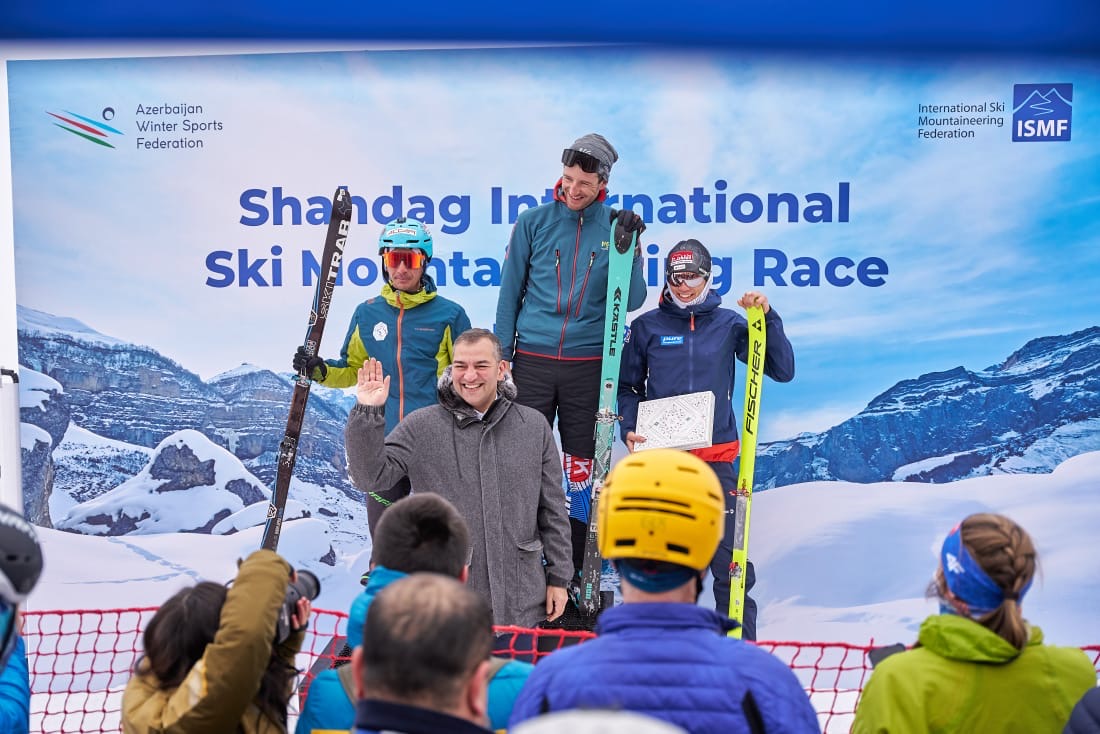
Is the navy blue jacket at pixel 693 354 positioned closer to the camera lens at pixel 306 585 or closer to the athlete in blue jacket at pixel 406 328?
the athlete in blue jacket at pixel 406 328

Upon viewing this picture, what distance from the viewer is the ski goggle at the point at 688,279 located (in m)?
4.73

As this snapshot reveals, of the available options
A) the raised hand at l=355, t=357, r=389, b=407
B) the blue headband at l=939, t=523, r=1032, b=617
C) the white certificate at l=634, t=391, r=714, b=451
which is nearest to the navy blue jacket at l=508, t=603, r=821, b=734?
the blue headband at l=939, t=523, r=1032, b=617

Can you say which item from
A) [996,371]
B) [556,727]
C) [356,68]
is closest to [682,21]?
[356,68]

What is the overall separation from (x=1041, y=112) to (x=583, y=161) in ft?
7.85

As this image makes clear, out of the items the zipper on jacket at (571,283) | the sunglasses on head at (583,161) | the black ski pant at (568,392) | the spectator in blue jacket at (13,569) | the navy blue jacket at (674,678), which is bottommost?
the navy blue jacket at (674,678)

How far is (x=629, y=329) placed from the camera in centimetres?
495

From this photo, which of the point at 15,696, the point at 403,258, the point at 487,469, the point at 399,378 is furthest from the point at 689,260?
the point at 15,696

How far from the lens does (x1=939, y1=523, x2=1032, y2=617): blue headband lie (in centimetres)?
203

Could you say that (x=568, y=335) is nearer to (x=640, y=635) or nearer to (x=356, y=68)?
(x=356, y=68)

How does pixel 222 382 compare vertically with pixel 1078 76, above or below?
below

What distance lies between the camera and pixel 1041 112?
5.31 m

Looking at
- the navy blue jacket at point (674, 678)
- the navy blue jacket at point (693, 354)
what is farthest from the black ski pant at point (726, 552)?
the navy blue jacket at point (674, 678)

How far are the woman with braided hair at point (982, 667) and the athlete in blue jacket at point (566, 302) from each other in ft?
9.05

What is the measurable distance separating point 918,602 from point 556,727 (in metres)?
4.90
